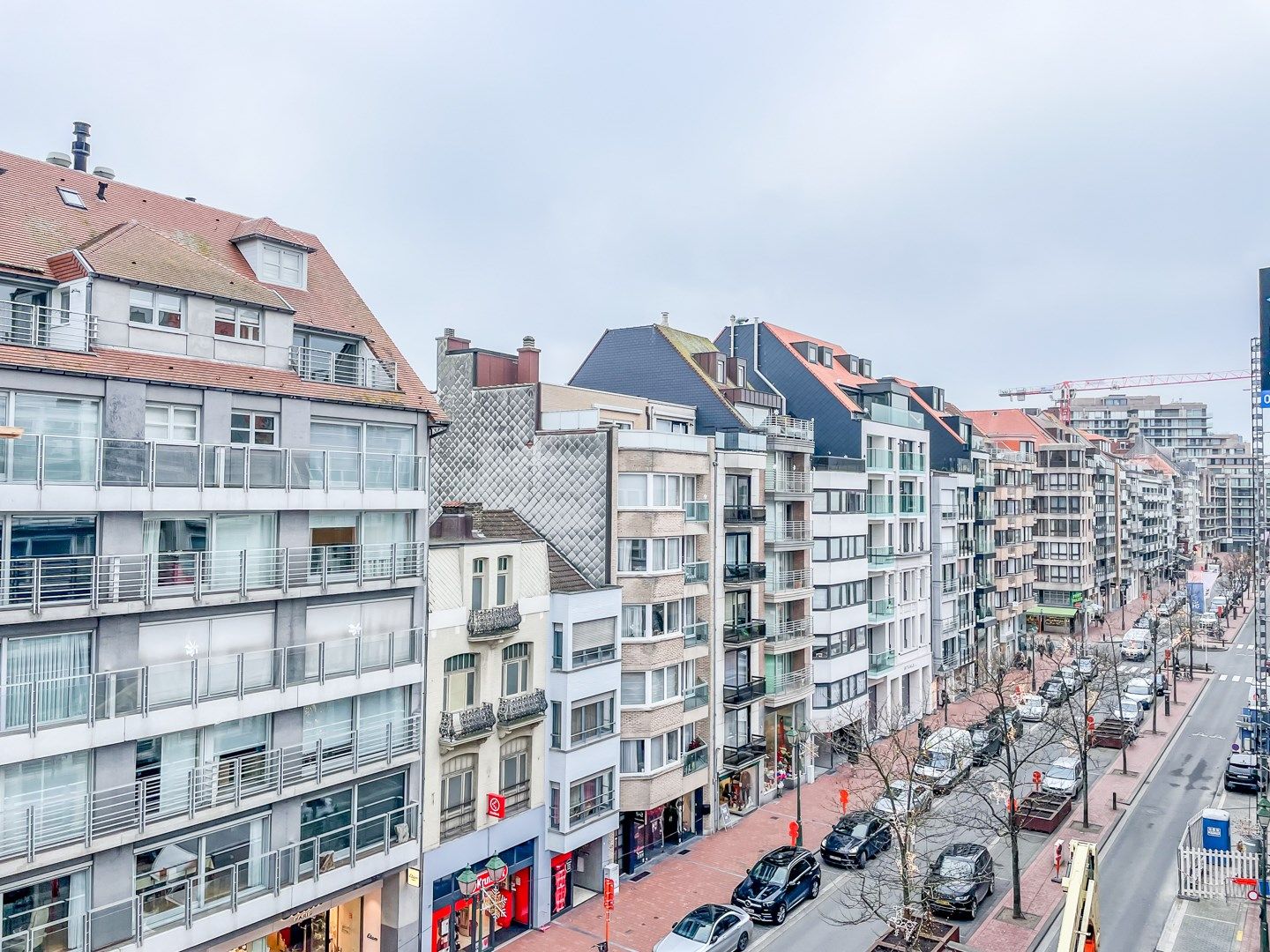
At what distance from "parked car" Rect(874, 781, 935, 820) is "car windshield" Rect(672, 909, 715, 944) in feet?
21.8

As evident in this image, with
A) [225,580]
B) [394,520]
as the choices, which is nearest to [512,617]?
[394,520]

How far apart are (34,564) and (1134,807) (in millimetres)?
44941

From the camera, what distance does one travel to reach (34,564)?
63.0ft

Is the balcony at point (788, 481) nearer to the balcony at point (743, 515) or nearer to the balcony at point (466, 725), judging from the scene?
the balcony at point (743, 515)

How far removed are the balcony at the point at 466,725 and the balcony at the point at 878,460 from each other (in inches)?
1215

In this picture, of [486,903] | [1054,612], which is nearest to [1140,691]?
[1054,612]

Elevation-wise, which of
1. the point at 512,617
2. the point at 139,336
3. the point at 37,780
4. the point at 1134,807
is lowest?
the point at 1134,807

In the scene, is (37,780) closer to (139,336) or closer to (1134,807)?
(139,336)

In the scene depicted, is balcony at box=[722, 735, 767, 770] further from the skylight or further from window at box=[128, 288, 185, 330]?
the skylight

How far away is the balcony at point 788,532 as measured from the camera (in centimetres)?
4456

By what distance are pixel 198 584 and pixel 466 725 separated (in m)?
9.69

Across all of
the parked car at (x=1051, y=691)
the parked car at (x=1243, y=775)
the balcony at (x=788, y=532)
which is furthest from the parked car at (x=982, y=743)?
the balcony at (x=788, y=532)

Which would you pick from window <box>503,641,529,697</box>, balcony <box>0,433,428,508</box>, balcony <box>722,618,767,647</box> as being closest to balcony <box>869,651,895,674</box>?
balcony <box>722,618,767,647</box>

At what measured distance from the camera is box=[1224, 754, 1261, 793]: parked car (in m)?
42.6
